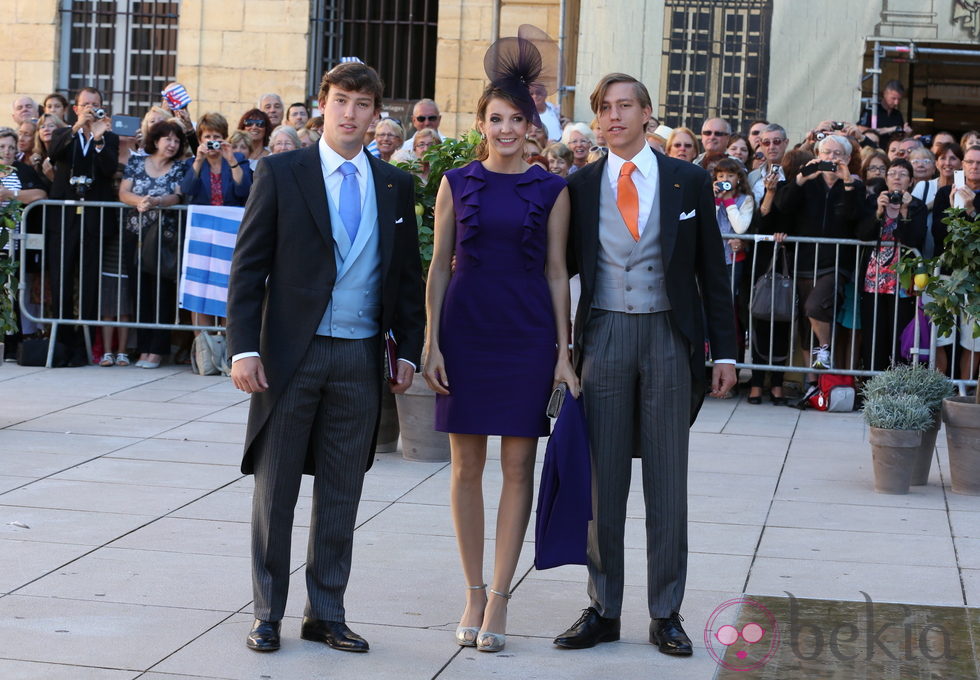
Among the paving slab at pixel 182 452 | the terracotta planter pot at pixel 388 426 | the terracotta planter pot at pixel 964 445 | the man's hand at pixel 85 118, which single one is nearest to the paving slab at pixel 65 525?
the paving slab at pixel 182 452

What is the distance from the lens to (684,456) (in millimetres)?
5422

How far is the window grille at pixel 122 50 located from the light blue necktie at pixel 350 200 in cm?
1478

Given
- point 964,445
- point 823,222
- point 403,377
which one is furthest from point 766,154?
point 403,377

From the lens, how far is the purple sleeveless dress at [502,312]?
5.23m

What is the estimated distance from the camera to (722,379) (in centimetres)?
539

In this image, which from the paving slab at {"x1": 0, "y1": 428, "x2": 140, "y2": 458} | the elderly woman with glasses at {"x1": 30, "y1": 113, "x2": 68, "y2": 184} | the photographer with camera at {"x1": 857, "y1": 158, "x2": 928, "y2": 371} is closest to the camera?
the paving slab at {"x1": 0, "y1": 428, "x2": 140, "y2": 458}

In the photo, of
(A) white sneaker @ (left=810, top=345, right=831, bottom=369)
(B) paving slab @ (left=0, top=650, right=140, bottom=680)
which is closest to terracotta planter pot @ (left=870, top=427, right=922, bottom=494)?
(A) white sneaker @ (left=810, top=345, right=831, bottom=369)

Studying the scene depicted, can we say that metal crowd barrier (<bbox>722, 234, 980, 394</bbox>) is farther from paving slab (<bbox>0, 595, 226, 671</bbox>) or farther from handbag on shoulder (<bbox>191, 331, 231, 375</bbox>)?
paving slab (<bbox>0, 595, 226, 671</bbox>)

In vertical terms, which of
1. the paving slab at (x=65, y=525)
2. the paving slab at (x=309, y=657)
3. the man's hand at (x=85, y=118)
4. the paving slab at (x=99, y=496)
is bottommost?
the paving slab at (x=309, y=657)

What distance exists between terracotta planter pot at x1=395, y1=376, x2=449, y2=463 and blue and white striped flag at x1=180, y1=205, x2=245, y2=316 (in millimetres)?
3462

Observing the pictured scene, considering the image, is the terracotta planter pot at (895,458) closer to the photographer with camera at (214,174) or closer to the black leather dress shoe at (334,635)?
the black leather dress shoe at (334,635)

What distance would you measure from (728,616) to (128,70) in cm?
1552

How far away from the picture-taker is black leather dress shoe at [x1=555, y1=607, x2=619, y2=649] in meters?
5.26

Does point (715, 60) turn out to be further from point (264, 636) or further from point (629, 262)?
point (264, 636)
